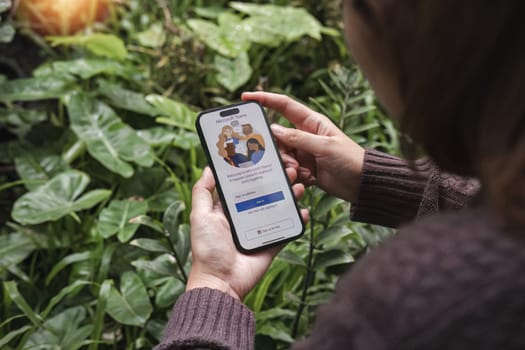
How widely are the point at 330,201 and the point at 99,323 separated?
579 mm

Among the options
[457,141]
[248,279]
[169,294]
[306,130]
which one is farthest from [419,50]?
[169,294]

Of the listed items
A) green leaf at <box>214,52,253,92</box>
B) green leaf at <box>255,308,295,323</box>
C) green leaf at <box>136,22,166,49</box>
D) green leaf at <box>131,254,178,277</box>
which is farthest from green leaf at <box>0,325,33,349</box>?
green leaf at <box>136,22,166,49</box>

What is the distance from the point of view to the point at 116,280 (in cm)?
173

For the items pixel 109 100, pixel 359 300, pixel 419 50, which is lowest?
pixel 109 100

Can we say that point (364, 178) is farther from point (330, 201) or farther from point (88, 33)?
point (88, 33)

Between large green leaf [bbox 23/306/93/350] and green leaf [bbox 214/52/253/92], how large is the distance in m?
0.95

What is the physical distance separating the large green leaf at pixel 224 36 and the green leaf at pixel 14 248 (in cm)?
98

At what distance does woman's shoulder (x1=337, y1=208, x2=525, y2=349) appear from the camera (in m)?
0.57

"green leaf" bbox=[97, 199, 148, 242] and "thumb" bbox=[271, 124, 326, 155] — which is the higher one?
"thumb" bbox=[271, 124, 326, 155]

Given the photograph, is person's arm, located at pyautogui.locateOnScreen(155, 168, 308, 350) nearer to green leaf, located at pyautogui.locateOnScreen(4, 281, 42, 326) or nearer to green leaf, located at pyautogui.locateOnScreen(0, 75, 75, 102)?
green leaf, located at pyautogui.locateOnScreen(4, 281, 42, 326)

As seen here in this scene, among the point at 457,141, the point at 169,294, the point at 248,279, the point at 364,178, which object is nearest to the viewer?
the point at 457,141

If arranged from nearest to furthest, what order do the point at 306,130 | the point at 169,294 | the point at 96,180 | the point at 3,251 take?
the point at 306,130 < the point at 169,294 < the point at 3,251 < the point at 96,180

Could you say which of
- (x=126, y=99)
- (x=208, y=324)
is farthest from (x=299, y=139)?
(x=126, y=99)

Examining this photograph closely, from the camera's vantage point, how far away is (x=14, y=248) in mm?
1724
